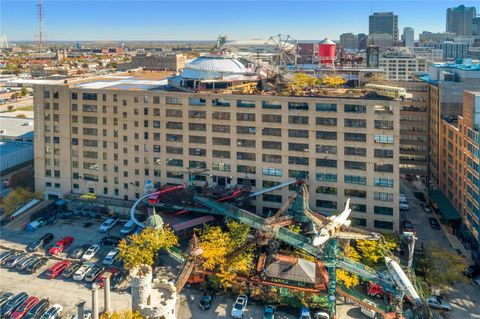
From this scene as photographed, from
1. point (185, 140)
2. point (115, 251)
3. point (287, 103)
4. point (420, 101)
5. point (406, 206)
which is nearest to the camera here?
point (115, 251)

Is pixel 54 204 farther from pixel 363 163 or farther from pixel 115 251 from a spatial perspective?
pixel 363 163

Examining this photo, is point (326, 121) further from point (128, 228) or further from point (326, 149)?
point (128, 228)

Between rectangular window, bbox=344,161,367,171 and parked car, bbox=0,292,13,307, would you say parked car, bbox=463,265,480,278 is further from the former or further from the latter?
parked car, bbox=0,292,13,307

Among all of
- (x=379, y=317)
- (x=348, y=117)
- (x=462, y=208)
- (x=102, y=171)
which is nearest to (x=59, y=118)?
(x=102, y=171)

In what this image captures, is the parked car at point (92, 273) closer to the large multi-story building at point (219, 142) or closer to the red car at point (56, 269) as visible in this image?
the red car at point (56, 269)

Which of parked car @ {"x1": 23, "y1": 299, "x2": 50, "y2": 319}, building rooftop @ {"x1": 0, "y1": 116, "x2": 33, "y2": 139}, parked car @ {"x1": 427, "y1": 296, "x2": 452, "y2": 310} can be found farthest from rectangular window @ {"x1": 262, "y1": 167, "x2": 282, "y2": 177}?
building rooftop @ {"x1": 0, "y1": 116, "x2": 33, "y2": 139}

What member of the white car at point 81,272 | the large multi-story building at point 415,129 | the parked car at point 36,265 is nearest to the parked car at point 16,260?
the parked car at point 36,265

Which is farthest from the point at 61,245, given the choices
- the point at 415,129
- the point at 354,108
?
the point at 415,129
